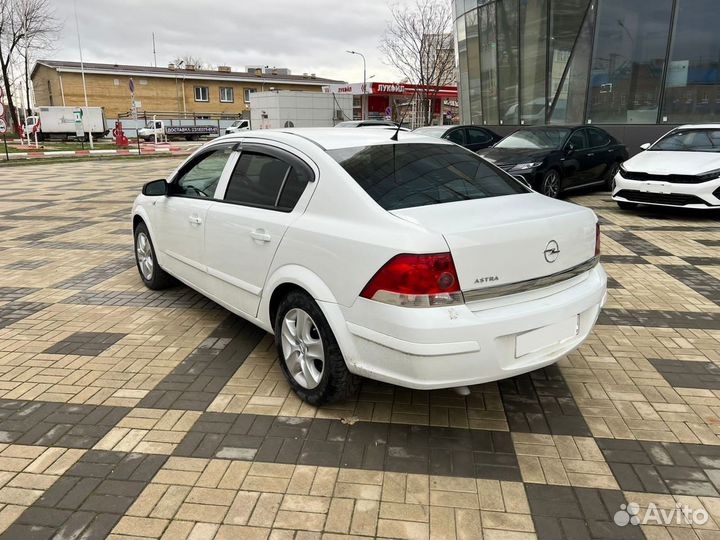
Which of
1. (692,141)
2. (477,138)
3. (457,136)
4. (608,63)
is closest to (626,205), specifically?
(692,141)

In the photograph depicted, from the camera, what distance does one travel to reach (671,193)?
362 inches

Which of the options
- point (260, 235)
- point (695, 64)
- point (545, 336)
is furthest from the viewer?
point (695, 64)

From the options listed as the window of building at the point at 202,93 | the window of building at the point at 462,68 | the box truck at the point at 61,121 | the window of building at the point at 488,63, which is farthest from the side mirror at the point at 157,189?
the window of building at the point at 202,93

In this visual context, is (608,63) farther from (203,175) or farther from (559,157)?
(203,175)

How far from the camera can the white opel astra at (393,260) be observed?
8.83 feet

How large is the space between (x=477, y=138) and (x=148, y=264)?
10583 mm

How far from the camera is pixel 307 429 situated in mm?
3125

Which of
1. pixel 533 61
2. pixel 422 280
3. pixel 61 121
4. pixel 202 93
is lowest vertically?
pixel 422 280

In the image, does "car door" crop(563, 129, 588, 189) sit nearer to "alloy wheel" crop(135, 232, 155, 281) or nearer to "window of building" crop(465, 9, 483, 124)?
"alloy wheel" crop(135, 232, 155, 281)

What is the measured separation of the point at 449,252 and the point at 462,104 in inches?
938

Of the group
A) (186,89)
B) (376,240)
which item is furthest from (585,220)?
(186,89)

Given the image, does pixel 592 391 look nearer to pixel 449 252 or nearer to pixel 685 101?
pixel 449 252

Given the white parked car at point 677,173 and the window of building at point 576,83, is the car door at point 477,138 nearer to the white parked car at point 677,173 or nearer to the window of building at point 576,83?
the white parked car at point 677,173

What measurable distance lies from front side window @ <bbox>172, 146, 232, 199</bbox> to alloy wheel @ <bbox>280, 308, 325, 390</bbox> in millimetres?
1436
